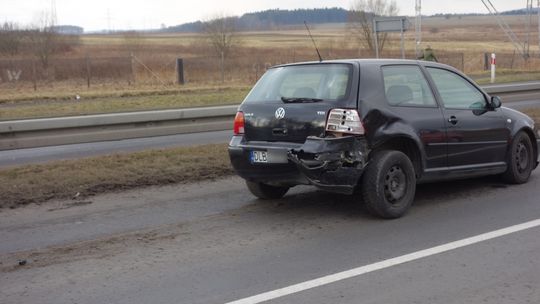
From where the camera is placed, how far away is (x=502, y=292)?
4375 mm

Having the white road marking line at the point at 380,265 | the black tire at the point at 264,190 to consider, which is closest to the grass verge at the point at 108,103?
the black tire at the point at 264,190

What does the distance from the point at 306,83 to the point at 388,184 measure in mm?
1321

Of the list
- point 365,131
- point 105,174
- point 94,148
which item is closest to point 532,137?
point 365,131

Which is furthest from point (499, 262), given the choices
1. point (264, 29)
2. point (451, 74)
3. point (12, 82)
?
point (264, 29)

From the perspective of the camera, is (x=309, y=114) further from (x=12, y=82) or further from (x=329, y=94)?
(x=12, y=82)

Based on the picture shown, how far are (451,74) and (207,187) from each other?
324cm

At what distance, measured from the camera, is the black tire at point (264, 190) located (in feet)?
23.7

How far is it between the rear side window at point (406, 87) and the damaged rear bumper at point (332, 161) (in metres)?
0.76

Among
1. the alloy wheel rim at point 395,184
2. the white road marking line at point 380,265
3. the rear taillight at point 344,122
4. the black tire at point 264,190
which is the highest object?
the rear taillight at point 344,122

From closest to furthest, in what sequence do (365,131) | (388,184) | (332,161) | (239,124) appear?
(332,161) < (365,131) < (388,184) < (239,124)

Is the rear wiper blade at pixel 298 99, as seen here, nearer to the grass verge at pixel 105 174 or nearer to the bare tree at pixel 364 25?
the grass verge at pixel 105 174

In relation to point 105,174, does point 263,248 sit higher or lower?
lower

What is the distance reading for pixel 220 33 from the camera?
39.2m

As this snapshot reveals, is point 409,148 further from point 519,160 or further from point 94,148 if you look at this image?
point 94,148
